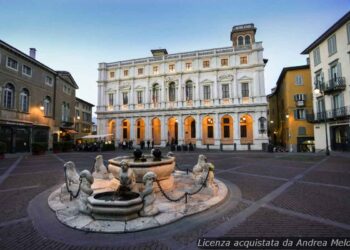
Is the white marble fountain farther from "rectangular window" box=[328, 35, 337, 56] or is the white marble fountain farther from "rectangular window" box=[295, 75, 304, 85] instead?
"rectangular window" box=[295, 75, 304, 85]

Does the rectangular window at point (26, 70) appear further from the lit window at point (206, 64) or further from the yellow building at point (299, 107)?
the yellow building at point (299, 107)

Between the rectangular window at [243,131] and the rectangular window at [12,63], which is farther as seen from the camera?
the rectangular window at [243,131]

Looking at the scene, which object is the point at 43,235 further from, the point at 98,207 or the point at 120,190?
the point at 120,190

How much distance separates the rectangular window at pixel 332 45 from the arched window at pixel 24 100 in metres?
37.8

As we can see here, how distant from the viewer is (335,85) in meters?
20.7

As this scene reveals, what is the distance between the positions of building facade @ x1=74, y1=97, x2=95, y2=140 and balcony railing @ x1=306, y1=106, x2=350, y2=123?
144 ft

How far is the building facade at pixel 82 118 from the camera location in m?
43.7

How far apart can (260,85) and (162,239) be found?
3203cm

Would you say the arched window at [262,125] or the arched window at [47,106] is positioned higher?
the arched window at [47,106]

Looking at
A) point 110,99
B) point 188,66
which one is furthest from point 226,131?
point 110,99

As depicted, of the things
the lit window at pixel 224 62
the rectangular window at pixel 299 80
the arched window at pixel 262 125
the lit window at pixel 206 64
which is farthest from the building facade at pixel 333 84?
the lit window at pixel 206 64

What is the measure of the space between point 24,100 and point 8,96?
2303 mm

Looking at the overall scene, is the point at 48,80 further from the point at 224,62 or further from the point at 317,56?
the point at 317,56

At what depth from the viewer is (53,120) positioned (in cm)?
2916
